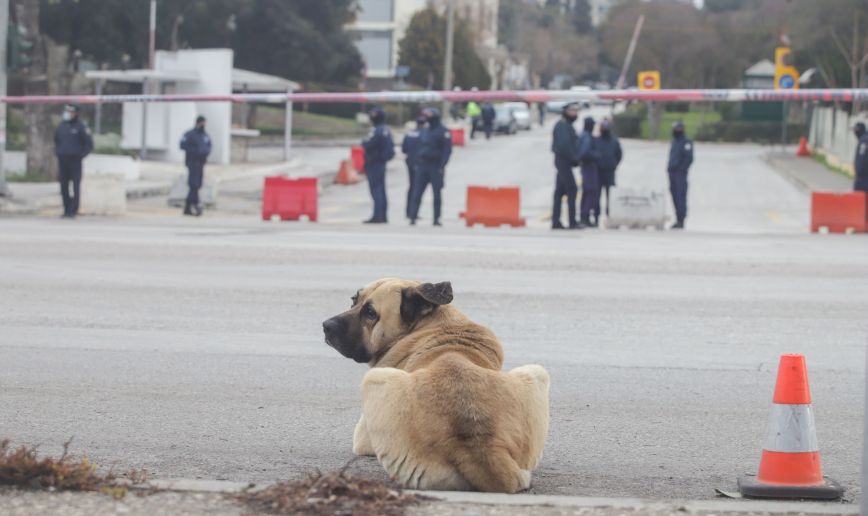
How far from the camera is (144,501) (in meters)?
5.17

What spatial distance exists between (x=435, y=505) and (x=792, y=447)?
5.43 ft

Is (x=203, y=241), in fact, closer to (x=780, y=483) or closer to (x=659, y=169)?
(x=780, y=483)

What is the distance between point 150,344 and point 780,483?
17.6 feet

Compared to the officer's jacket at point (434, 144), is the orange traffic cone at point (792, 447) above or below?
below

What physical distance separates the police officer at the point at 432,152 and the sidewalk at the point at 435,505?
17336 mm

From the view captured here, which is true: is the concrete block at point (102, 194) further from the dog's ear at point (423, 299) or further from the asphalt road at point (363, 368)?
the dog's ear at point (423, 299)

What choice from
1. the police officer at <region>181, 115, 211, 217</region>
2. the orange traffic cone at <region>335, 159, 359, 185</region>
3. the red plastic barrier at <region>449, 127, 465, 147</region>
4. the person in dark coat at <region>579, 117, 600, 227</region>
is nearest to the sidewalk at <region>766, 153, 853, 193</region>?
the red plastic barrier at <region>449, 127, 465, 147</region>

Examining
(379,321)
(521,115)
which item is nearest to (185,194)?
(379,321)

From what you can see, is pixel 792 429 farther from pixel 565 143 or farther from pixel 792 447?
pixel 565 143

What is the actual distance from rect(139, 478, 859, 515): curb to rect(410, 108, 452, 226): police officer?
17256 mm

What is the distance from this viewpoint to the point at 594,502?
5320 millimetres

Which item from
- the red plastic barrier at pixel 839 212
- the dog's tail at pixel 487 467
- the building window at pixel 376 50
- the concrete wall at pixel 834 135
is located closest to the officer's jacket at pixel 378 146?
the red plastic barrier at pixel 839 212

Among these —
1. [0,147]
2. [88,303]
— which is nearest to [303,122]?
[0,147]

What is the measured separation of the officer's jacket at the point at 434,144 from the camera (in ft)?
73.8
